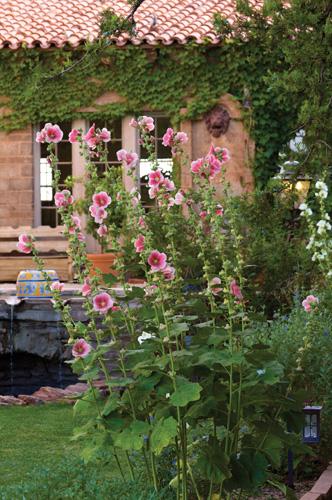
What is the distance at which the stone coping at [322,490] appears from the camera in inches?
181

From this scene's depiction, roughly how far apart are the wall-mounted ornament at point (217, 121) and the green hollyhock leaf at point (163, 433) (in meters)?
11.9

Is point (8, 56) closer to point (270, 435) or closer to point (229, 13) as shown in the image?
point (229, 13)

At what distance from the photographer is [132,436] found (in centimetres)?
400

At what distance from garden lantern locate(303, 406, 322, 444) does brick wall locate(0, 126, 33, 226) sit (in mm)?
11242

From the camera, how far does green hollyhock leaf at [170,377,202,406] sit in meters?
3.83

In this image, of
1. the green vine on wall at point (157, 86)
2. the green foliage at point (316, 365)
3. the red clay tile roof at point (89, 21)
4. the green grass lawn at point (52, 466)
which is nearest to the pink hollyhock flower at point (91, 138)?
the green grass lawn at point (52, 466)

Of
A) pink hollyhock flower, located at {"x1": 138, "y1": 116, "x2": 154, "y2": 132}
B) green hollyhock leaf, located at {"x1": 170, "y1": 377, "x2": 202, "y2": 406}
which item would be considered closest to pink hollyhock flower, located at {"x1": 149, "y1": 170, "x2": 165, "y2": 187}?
pink hollyhock flower, located at {"x1": 138, "y1": 116, "x2": 154, "y2": 132}

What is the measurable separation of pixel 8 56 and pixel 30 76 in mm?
476

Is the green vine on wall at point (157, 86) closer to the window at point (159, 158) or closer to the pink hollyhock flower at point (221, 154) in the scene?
the window at point (159, 158)

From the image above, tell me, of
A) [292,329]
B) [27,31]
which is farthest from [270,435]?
[27,31]

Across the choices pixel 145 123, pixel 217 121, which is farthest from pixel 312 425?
pixel 217 121

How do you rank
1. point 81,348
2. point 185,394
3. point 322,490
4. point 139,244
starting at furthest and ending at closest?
point 322,490, point 139,244, point 81,348, point 185,394

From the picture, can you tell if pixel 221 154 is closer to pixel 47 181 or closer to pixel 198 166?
pixel 198 166

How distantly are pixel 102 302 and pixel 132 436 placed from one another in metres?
0.55
